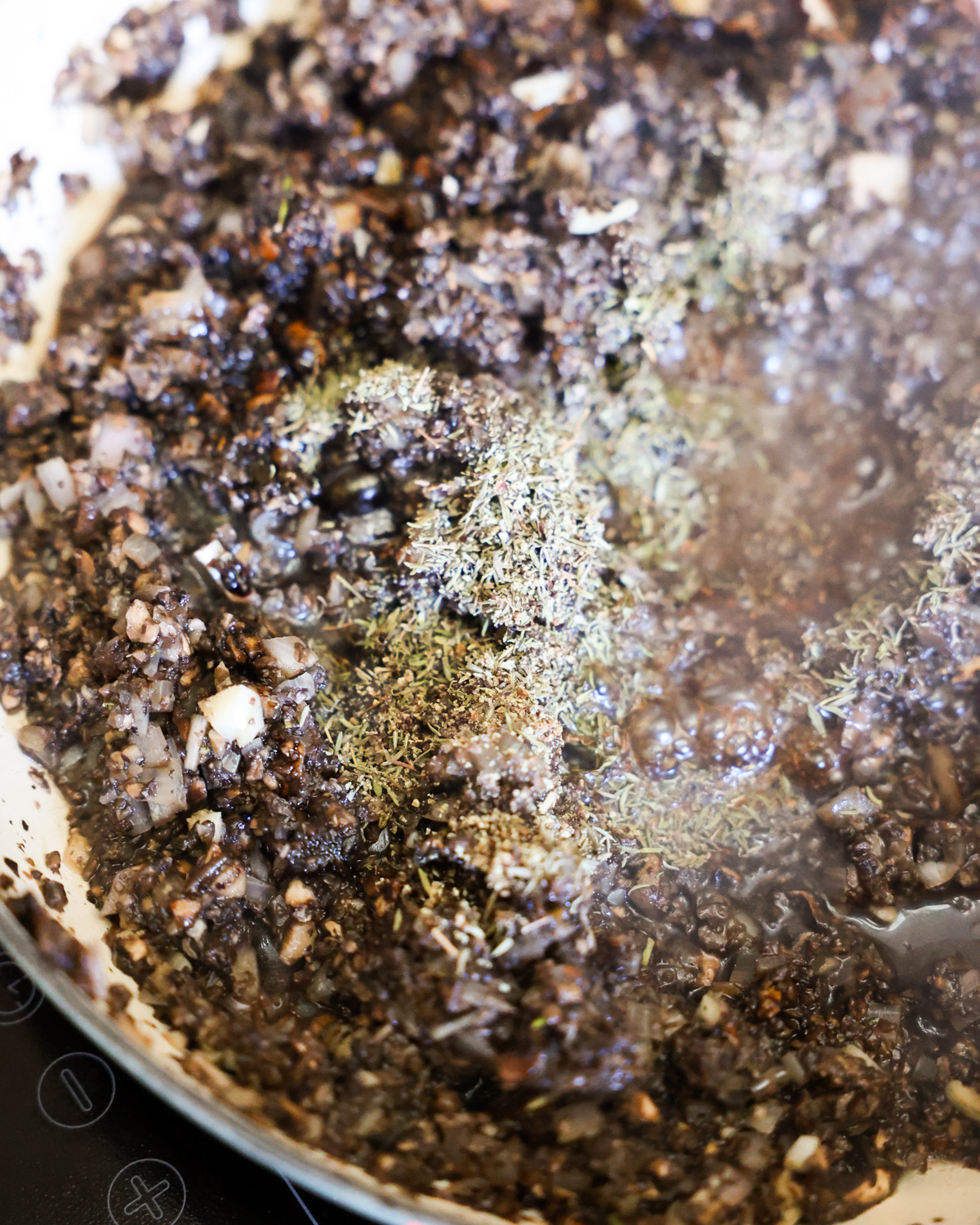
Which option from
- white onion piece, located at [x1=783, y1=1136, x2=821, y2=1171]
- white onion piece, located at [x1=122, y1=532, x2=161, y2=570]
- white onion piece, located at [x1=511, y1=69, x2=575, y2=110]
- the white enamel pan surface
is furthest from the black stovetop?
white onion piece, located at [x1=511, y1=69, x2=575, y2=110]

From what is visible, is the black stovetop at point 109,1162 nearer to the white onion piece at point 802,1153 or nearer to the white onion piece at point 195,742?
the white onion piece at point 195,742

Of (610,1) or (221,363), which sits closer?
(221,363)

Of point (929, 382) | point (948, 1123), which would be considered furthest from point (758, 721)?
point (929, 382)

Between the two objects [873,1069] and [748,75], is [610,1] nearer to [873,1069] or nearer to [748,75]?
[748,75]

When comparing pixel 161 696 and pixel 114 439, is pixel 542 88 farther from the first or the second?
pixel 161 696

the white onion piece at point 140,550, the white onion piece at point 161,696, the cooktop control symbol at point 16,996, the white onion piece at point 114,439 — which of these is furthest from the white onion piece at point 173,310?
the cooktop control symbol at point 16,996

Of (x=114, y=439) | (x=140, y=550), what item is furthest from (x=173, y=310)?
(x=140, y=550)
